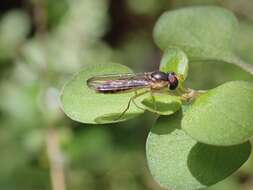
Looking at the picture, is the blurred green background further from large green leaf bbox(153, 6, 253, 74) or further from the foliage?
the foliage

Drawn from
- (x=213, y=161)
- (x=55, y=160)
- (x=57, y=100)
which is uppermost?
(x=213, y=161)

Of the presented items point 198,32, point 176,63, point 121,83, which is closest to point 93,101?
point 121,83

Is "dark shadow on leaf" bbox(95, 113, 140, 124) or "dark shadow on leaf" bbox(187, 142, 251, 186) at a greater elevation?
"dark shadow on leaf" bbox(95, 113, 140, 124)

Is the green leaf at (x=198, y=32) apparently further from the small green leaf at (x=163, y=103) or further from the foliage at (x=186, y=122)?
the small green leaf at (x=163, y=103)

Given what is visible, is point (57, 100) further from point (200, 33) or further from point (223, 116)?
point (223, 116)

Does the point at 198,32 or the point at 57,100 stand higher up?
the point at 198,32

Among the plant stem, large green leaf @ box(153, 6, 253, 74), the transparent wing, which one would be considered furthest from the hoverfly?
the plant stem

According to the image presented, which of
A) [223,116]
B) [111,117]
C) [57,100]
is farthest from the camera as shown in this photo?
[57,100]
